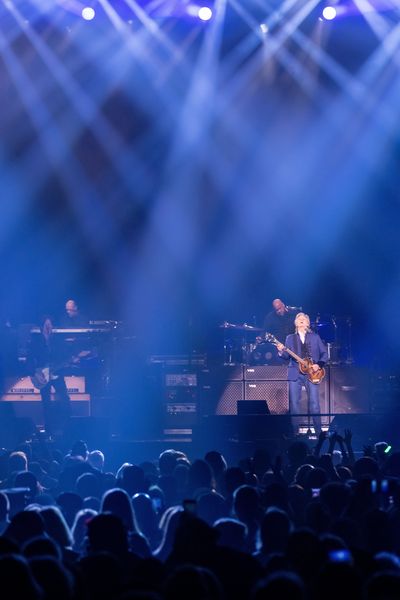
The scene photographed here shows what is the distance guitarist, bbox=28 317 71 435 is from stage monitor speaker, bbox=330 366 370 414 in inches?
177

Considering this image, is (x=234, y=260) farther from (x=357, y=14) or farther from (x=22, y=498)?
(x=22, y=498)

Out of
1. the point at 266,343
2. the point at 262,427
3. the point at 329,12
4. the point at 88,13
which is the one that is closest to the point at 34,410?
the point at 266,343

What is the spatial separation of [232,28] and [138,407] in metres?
7.11

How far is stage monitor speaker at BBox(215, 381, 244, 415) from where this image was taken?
48.8 ft

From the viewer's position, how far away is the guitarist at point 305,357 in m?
14.3

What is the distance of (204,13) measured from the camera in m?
15.6

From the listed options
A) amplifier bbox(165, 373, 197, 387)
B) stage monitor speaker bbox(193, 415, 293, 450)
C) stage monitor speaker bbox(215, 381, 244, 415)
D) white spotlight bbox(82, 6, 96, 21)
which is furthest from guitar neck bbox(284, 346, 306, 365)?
white spotlight bbox(82, 6, 96, 21)

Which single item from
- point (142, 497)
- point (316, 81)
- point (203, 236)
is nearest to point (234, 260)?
point (203, 236)

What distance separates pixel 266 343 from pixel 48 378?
3.83 metres

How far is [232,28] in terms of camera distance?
53.3ft

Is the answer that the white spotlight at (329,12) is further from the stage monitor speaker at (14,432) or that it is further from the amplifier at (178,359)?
the stage monitor speaker at (14,432)

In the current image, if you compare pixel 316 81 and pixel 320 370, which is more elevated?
pixel 316 81

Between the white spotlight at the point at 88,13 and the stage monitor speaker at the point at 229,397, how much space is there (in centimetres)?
670

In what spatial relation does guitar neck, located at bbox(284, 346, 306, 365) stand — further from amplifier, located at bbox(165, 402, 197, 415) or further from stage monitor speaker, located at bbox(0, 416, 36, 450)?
stage monitor speaker, located at bbox(0, 416, 36, 450)
